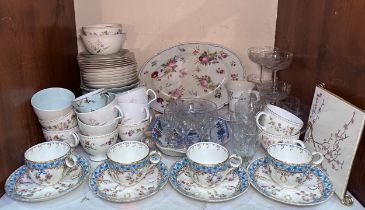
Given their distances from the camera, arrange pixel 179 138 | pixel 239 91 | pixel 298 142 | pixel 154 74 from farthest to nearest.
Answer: pixel 154 74, pixel 239 91, pixel 179 138, pixel 298 142

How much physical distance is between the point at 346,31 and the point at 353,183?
0.32 metres

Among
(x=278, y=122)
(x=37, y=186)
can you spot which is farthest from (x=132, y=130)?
(x=278, y=122)

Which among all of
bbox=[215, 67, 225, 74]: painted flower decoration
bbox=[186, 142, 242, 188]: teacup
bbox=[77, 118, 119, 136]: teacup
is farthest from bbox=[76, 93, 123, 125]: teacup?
bbox=[215, 67, 225, 74]: painted flower decoration

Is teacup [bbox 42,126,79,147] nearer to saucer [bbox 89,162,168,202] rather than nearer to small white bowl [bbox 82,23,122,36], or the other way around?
saucer [bbox 89,162,168,202]

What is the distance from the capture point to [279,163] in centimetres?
73

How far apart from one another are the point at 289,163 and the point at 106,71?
56 centimetres

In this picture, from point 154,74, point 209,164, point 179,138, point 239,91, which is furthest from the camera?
point 154,74

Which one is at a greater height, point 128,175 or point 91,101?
point 91,101

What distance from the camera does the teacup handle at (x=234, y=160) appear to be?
2.46 feet

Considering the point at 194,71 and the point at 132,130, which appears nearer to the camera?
the point at 132,130

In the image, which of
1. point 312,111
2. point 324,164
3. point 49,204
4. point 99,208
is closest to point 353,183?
point 324,164

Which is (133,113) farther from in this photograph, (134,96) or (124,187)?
(124,187)

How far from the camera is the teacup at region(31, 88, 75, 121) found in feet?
2.77

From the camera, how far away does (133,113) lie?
0.92 metres
